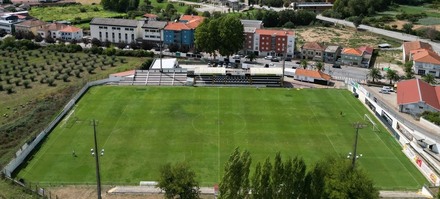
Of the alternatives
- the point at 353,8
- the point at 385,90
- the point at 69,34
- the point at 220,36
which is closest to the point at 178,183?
the point at 385,90

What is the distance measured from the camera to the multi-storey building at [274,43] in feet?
227

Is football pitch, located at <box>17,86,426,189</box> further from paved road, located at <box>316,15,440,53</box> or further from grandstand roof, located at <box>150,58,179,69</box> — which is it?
paved road, located at <box>316,15,440,53</box>

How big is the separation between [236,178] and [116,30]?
186ft

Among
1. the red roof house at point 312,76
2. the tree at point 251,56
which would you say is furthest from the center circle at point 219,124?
the tree at point 251,56

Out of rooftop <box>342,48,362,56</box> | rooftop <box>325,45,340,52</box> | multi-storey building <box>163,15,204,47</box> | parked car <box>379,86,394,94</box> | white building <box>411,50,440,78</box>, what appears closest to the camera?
parked car <box>379,86,394,94</box>

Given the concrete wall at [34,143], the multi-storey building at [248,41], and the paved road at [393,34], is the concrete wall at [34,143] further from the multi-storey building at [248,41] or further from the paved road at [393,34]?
the paved road at [393,34]

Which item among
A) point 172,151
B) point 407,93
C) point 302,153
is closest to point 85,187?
point 172,151

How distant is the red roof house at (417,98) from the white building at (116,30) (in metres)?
43.8

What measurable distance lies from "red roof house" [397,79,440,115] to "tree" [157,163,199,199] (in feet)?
→ 94.7

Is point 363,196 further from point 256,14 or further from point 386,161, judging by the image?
point 256,14

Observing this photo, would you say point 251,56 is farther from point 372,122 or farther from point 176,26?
point 372,122

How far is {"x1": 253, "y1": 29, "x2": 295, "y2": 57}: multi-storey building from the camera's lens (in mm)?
69181

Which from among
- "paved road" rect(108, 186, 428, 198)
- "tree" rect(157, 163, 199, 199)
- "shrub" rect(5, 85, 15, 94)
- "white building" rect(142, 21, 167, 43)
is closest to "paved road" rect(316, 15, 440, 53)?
"white building" rect(142, 21, 167, 43)

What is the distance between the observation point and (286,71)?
2313 inches
